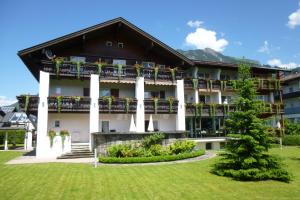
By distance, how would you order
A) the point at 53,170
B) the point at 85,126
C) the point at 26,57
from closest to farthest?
the point at 53,170
the point at 26,57
the point at 85,126

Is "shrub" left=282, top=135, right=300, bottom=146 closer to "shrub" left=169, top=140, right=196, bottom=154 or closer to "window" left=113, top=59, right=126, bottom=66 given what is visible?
"shrub" left=169, top=140, right=196, bottom=154

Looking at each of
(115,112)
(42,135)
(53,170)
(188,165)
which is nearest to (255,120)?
(188,165)

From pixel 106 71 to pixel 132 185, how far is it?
54.1ft

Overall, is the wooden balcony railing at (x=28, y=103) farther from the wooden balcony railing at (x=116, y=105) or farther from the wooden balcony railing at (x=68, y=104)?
the wooden balcony railing at (x=116, y=105)

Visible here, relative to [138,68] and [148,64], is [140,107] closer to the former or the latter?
[138,68]

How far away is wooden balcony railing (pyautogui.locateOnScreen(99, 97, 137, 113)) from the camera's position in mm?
26188

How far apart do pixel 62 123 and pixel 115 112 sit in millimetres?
5422

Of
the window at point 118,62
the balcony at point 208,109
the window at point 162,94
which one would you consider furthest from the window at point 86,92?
the balcony at point 208,109

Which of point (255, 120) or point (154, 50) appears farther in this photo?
point (154, 50)

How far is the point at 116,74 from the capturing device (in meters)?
27.2

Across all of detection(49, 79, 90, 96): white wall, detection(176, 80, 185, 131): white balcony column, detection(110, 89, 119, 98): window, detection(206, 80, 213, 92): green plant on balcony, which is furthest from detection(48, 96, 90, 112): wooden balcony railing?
detection(206, 80, 213, 92): green plant on balcony

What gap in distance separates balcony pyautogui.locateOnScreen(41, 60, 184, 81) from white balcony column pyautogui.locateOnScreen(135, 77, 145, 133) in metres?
0.75

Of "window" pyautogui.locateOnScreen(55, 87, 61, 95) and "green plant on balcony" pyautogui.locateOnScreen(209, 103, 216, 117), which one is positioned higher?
"window" pyautogui.locateOnScreen(55, 87, 61, 95)

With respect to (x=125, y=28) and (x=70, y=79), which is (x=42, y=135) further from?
(x=125, y=28)
